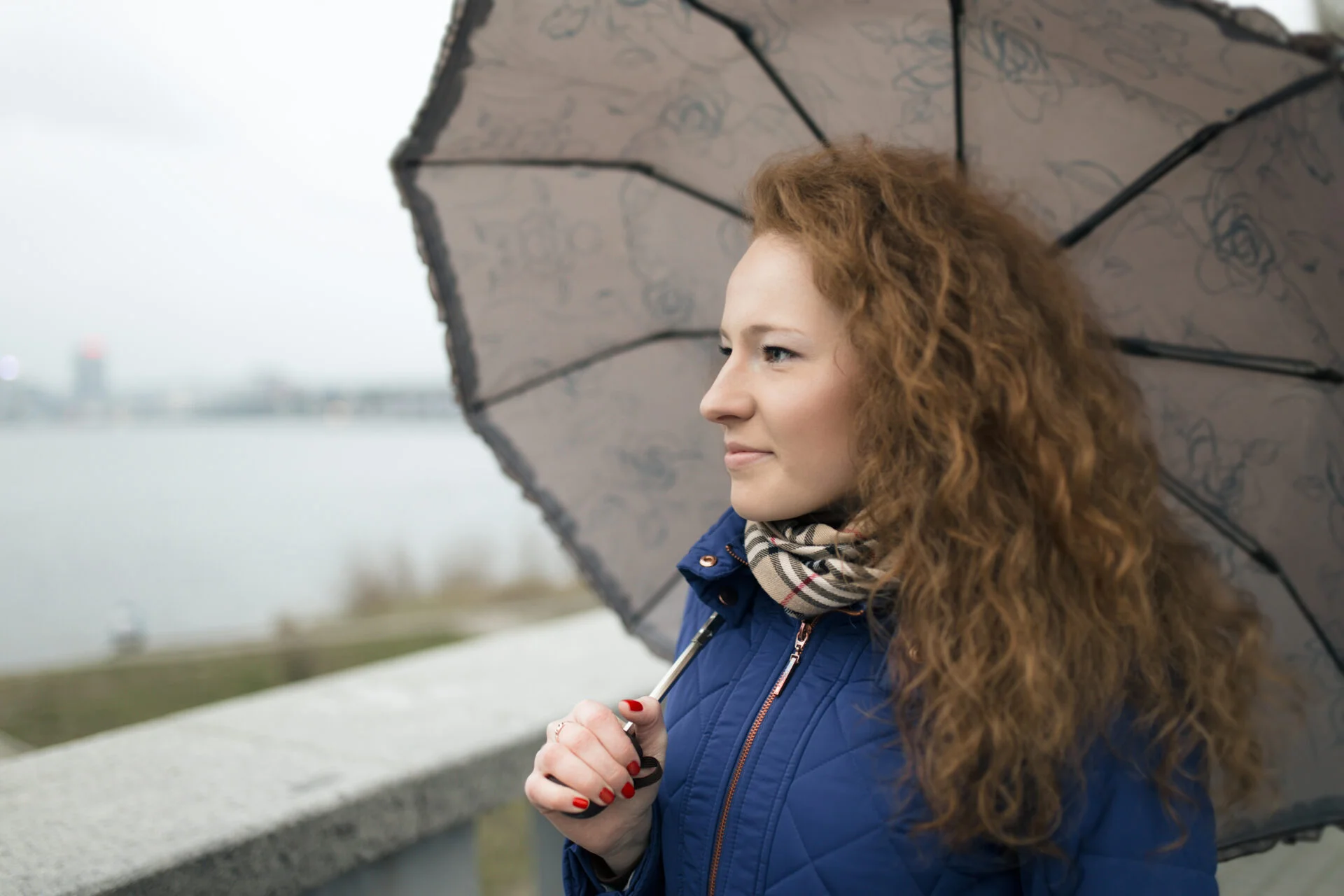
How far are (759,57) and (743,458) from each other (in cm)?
79

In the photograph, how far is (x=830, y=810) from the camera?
1161 millimetres

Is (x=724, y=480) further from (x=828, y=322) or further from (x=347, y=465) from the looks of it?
(x=347, y=465)

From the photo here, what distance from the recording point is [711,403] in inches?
50.7

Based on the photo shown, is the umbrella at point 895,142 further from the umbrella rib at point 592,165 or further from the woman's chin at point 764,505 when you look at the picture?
the woman's chin at point 764,505

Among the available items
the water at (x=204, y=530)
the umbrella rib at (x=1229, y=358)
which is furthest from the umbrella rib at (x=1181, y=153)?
the water at (x=204, y=530)

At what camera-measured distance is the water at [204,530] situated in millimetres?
5785

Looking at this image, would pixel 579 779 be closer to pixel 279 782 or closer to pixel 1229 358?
pixel 279 782

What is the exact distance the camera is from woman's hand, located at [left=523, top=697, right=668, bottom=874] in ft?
3.73

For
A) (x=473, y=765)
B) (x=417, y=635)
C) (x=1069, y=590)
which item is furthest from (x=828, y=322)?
(x=417, y=635)

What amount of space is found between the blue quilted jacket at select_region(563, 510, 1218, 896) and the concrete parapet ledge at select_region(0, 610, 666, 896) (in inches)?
31.1

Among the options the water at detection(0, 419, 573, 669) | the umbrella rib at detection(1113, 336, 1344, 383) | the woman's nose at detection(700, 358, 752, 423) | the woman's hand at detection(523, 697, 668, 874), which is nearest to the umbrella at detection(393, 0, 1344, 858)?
the umbrella rib at detection(1113, 336, 1344, 383)

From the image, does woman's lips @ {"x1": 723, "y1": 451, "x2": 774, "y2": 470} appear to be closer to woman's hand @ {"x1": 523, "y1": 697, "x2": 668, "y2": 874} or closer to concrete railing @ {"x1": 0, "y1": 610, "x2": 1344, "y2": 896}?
woman's hand @ {"x1": 523, "y1": 697, "x2": 668, "y2": 874}

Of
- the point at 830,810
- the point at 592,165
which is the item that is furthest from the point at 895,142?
the point at 830,810

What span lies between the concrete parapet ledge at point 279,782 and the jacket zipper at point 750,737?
0.96 meters
